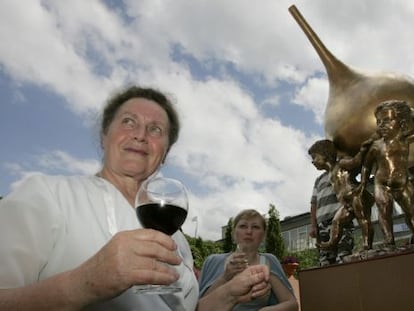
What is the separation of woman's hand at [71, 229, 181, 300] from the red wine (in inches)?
9.8

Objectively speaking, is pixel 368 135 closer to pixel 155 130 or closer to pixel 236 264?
pixel 236 264

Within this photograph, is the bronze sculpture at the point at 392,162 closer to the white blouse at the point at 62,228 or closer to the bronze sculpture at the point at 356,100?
the bronze sculpture at the point at 356,100

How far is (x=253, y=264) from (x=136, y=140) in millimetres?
1079

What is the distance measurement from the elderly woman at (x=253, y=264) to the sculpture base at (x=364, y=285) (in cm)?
26

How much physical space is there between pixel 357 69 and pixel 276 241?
14950mm

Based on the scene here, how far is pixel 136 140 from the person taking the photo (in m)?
1.44

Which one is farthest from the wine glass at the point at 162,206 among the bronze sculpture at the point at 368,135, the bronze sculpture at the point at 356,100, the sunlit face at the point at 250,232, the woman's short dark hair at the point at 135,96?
the sunlit face at the point at 250,232

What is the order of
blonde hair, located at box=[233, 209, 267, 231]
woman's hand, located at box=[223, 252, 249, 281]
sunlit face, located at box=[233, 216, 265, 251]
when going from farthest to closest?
blonde hair, located at box=[233, 209, 267, 231], sunlit face, located at box=[233, 216, 265, 251], woman's hand, located at box=[223, 252, 249, 281]

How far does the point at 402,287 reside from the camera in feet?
5.29

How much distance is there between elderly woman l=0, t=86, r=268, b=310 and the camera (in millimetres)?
711

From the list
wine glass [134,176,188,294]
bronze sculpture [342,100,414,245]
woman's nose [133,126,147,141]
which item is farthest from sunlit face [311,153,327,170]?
wine glass [134,176,188,294]

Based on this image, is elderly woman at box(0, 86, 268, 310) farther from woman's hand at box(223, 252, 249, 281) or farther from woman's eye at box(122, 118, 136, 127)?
woman's hand at box(223, 252, 249, 281)

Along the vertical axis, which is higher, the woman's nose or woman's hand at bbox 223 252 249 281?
the woman's nose

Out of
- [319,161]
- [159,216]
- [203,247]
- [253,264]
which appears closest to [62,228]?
[159,216]
